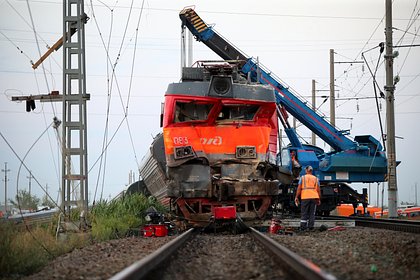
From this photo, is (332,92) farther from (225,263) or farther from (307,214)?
(225,263)

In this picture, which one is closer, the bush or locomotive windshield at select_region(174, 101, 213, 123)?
the bush

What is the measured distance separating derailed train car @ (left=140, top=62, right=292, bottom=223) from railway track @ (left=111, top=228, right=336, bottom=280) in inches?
92.6

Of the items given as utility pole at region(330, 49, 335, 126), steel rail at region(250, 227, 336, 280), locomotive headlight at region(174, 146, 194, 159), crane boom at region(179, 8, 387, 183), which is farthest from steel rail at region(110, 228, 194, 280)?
utility pole at region(330, 49, 335, 126)

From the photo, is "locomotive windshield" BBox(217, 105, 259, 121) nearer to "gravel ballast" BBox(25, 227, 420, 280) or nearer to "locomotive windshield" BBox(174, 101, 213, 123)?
"locomotive windshield" BBox(174, 101, 213, 123)

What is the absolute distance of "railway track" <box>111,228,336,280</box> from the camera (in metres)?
5.23

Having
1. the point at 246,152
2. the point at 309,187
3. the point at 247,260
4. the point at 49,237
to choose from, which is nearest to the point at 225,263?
the point at 247,260

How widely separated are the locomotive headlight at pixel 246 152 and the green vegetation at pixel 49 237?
3.40 metres

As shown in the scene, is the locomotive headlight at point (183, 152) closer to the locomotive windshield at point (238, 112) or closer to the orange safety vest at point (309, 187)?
the locomotive windshield at point (238, 112)

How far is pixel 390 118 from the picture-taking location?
22859mm

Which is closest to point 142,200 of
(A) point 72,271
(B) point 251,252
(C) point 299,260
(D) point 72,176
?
(D) point 72,176

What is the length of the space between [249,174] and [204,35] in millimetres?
10831

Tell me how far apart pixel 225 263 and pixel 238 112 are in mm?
6176

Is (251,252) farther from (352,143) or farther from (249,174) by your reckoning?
(352,143)

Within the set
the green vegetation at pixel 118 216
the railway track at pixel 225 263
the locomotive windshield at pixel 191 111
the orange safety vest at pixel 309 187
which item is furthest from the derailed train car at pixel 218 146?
the railway track at pixel 225 263
